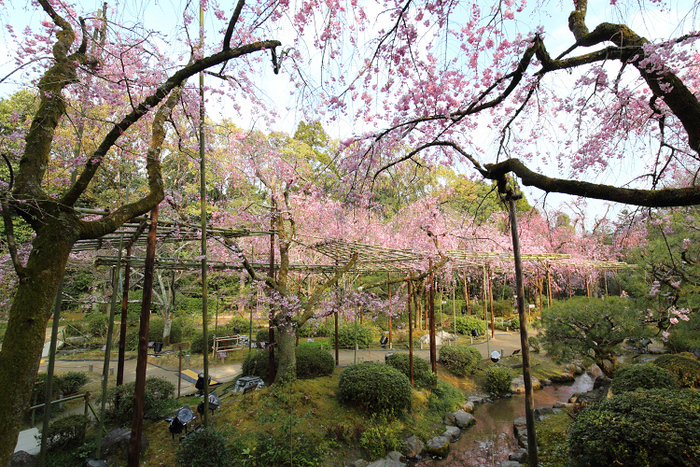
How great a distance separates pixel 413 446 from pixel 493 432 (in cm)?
223

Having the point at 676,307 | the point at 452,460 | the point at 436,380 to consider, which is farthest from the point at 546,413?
the point at 676,307

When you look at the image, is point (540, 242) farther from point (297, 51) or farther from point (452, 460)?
point (297, 51)

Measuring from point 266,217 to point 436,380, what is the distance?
611cm

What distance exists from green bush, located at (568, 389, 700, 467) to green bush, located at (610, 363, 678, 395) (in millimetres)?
2019

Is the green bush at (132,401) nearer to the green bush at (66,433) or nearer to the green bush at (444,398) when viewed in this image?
the green bush at (66,433)

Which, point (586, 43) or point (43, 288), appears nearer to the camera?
point (43, 288)

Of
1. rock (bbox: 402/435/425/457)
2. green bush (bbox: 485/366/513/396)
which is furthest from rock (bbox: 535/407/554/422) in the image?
rock (bbox: 402/435/425/457)

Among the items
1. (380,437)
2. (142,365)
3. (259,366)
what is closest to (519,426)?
(380,437)

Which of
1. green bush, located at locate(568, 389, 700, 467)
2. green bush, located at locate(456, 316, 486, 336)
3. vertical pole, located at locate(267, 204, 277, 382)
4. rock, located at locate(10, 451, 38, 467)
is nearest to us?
green bush, located at locate(568, 389, 700, 467)

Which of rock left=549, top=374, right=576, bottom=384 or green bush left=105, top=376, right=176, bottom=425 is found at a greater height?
green bush left=105, top=376, right=176, bottom=425

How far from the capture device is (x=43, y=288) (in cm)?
286

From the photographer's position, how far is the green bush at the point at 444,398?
26.3 ft

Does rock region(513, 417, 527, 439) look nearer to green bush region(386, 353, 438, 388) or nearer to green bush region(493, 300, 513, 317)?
green bush region(386, 353, 438, 388)

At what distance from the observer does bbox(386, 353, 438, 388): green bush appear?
8.81 m
